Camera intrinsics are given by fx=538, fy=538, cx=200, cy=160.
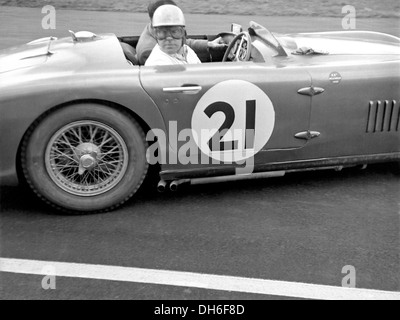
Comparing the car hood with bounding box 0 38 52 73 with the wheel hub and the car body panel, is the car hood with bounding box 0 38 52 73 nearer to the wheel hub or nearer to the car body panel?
the car body panel

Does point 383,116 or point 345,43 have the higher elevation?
point 345,43

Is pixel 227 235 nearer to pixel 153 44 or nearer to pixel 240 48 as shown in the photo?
pixel 240 48

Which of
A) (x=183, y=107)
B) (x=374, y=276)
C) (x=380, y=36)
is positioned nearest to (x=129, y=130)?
(x=183, y=107)

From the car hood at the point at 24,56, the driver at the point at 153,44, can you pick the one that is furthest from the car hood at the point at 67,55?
the driver at the point at 153,44

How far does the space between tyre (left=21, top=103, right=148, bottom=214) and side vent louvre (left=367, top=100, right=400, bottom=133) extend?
5.14 feet

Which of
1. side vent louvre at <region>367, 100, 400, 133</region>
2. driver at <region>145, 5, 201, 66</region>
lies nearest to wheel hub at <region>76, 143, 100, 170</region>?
driver at <region>145, 5, 201, 66</region>

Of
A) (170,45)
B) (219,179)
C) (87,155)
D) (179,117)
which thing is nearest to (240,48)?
(170,45)

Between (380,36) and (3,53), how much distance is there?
9.66 ft

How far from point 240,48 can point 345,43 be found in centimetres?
80

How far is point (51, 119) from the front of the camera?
10.5ft

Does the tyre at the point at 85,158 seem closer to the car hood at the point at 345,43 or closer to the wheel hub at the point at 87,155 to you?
the wheel hub at the point at 87,155

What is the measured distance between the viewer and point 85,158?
131 inches

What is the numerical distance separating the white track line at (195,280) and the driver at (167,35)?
1518 millimetres

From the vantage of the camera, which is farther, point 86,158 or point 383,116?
point 383,116
